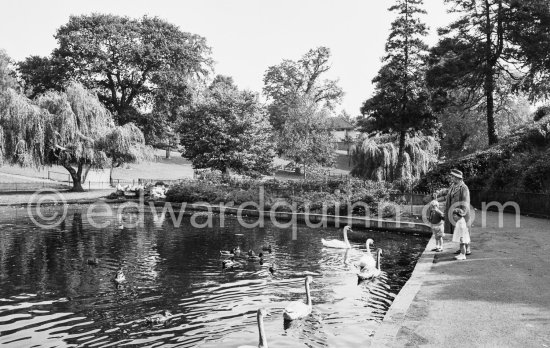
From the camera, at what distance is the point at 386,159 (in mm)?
41625

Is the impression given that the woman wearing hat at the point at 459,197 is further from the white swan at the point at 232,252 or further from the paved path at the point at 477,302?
the white swan at the point at 232,252

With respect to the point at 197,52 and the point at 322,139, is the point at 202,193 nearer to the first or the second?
the point at 322,139

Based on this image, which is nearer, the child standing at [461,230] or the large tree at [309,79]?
the child standing at [461,230]

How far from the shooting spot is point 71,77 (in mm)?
50219

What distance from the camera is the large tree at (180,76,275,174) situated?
42.7 m

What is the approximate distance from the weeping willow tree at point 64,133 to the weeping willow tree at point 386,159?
62.8ft

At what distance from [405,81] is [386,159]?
27.0ft

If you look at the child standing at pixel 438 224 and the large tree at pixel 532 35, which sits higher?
the large tree at pixel 532 35

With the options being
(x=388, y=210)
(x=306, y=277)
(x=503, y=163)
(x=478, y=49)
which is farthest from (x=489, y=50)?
(x=306, y=277)

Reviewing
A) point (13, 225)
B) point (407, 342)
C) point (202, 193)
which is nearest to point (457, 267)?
point (407, 342)

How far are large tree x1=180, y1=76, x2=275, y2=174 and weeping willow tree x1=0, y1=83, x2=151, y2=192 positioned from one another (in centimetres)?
476

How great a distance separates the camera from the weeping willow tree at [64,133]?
3544 cm

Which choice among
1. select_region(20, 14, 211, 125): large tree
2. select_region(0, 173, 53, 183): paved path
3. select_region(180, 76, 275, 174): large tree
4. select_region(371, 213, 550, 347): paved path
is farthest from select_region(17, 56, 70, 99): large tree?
select_region(371, 213, 550, 347): paved path

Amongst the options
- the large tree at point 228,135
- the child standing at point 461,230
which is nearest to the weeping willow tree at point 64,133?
the large tree at point 228,135
